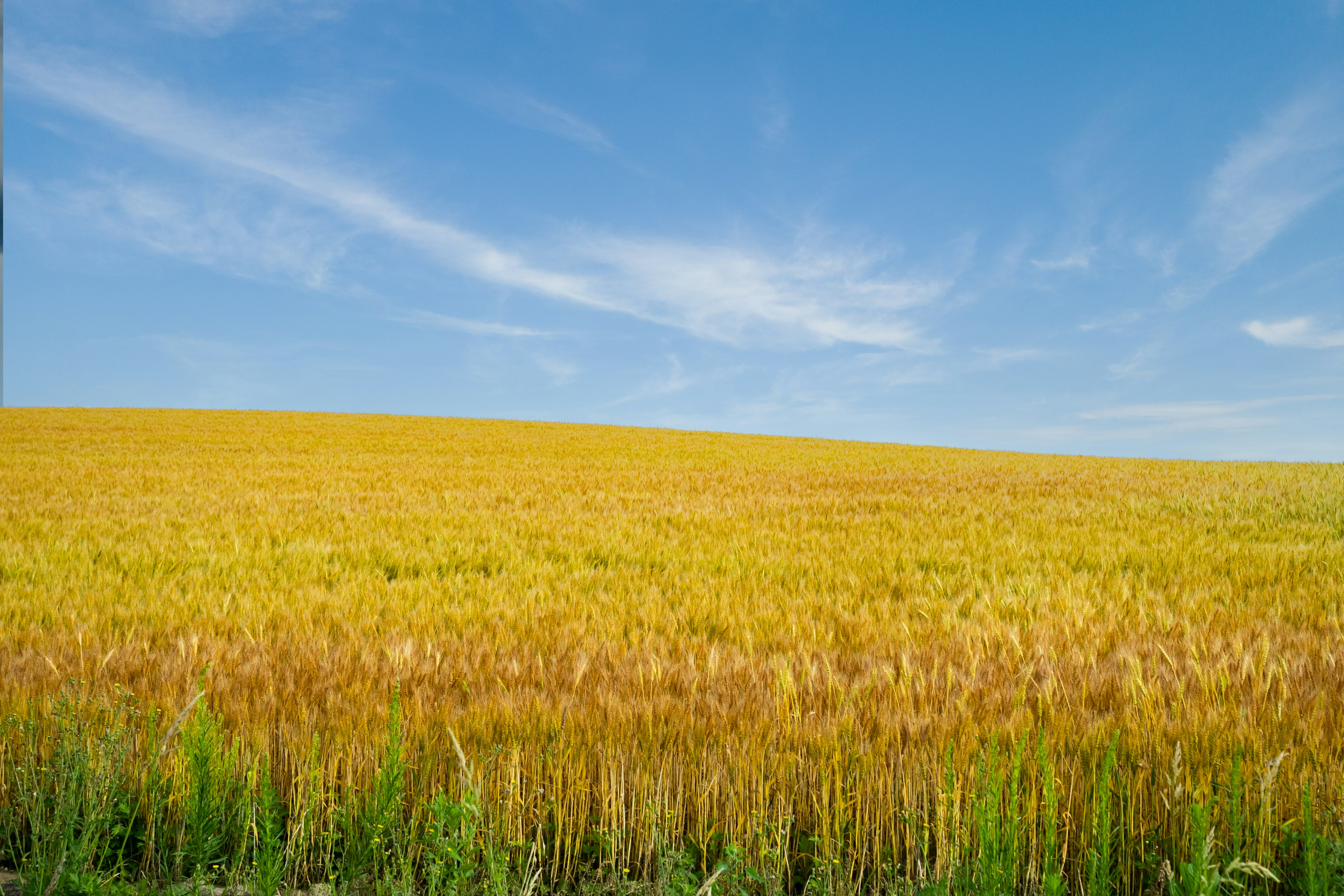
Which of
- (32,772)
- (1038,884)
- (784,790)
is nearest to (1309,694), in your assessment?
(1038,884)

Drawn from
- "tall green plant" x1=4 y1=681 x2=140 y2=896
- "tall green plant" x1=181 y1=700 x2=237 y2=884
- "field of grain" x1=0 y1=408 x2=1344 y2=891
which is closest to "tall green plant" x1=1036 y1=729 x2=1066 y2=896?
"field of grain" x1=0 y1=408 x2=1344 y2=891

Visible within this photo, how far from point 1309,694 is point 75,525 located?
487 inches

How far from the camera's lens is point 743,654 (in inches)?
157

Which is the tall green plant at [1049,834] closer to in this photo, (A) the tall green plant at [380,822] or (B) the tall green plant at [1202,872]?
(B) the tall green plant at [1202,872]

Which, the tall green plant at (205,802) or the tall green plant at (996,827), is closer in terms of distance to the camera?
the tall green plant at (996,827)

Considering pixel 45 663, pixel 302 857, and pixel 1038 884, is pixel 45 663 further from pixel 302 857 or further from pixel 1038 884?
pixel 1038 884

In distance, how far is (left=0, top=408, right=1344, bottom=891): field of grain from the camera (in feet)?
7.59

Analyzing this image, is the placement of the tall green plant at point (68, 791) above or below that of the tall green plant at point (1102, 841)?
below

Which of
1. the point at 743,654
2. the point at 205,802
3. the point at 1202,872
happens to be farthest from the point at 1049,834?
the point at 205,802

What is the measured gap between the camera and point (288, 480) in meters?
15.3

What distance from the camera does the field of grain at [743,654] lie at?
231cm

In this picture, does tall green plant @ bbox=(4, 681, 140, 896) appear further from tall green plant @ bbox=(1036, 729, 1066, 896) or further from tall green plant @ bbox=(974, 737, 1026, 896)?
tall green plant @ bbox=(1036, 729, 1066, 896)

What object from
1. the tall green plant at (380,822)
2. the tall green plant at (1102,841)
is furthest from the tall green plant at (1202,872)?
the tall green plant at (380,822)

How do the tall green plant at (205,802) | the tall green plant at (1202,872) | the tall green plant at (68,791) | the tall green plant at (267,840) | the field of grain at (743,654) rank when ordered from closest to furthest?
the tall green plant at (1202,872), the tall green plant at (267,840), the tall green plant at (68,791), the tall green plant at (205,802), the field of grain at (743,654)
